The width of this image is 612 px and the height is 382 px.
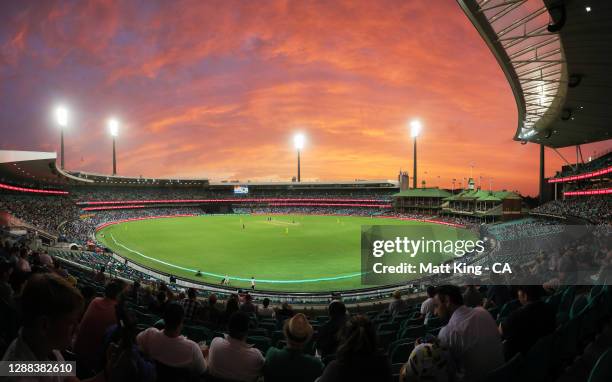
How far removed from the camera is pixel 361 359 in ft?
8.23

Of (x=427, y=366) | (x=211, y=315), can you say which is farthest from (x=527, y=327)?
(x=211, y=315)

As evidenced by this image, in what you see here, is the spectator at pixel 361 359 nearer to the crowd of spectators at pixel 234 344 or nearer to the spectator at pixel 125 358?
the crowd of spectators at pixel 234 344

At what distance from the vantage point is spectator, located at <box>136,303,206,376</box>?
346cm

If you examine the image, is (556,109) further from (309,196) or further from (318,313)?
(309,196)

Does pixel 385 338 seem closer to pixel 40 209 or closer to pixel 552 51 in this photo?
pixel 552 51

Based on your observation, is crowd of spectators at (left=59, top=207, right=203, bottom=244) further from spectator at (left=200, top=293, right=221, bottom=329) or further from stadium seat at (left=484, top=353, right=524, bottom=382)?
stadium seat at (left=484, top=353, right=524, bottom=382)

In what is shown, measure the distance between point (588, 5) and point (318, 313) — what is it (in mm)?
14156

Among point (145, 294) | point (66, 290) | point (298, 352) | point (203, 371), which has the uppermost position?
point (66, 290)

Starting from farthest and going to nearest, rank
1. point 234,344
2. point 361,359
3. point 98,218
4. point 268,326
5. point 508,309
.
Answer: point 98,218, point 268,326, point 508,309, point 234,344, point 361,359

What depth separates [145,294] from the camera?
35.1ft

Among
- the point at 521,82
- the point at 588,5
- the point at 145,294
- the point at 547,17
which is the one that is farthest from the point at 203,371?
the point at 521,82

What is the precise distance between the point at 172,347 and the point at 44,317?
1872 millimetres

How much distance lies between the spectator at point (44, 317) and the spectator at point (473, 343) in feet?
11.7

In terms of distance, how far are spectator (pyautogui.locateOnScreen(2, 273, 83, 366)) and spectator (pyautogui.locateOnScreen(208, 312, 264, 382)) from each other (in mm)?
1708
